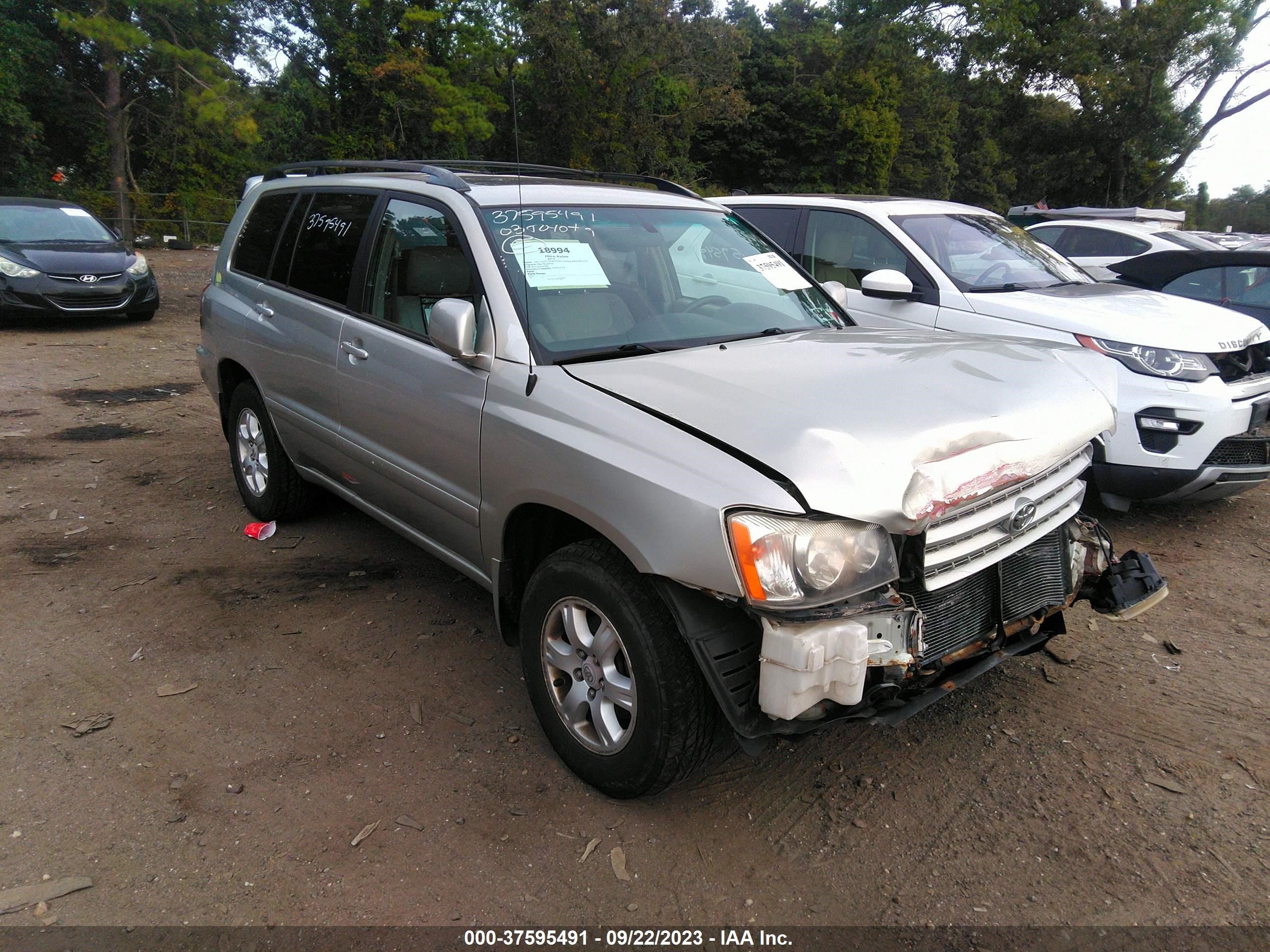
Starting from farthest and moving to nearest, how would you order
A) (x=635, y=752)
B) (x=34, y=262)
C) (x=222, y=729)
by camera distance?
(x=34, y=262) < (x=222, y=729) < (x=635, y=752)

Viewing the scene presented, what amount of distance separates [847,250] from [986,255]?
92cm

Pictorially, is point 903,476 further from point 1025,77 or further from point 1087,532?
point 1025,77

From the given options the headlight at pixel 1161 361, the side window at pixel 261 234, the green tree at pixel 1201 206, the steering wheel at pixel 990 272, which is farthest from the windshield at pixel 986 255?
the green tree at pixel 1201 206

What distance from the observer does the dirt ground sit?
2539 millimetres

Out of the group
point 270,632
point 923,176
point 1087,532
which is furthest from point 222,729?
point 923,176

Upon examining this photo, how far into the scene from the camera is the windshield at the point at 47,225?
36.5ft

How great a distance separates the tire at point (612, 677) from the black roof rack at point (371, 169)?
5.51ft

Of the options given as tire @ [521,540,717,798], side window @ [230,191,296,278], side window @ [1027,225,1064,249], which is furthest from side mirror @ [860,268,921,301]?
side window @ [1027,225,1064,249]

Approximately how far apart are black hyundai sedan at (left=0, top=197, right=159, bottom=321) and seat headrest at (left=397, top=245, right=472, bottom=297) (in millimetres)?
9146

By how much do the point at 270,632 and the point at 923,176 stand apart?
37.9 m

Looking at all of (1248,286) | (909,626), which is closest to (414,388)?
(909,626)

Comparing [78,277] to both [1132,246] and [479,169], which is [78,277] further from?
[1132,246]

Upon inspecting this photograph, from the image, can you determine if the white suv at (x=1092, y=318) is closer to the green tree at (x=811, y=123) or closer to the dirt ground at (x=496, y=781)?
the dirt ground at (x=496, y=781)

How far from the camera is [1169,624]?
414 centimetres
